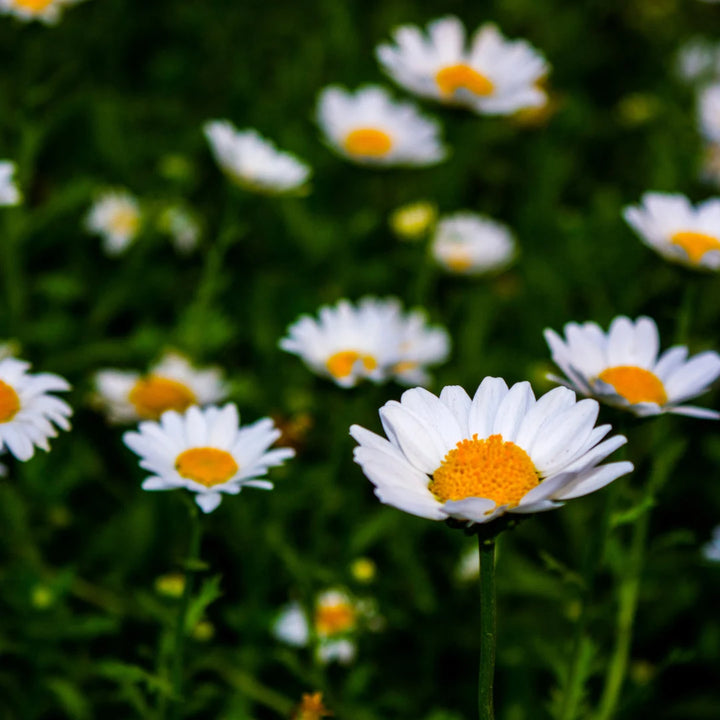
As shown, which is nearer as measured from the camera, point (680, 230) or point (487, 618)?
point (487, 618)

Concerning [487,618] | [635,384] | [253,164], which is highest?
[253,164]

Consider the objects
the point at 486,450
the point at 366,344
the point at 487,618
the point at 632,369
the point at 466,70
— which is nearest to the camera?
the point at 487,618

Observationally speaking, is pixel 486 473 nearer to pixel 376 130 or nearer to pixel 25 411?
pixel 25 411

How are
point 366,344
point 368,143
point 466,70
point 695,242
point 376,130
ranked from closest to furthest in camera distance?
point 695,242
point 366,344
point 466,70
point 368,143
point 376,130

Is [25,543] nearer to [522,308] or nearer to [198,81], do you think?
[522,308]

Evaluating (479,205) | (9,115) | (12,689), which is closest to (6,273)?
(9,115)

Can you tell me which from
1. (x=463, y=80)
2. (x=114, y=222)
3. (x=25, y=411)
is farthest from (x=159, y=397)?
(x=463, y=80)

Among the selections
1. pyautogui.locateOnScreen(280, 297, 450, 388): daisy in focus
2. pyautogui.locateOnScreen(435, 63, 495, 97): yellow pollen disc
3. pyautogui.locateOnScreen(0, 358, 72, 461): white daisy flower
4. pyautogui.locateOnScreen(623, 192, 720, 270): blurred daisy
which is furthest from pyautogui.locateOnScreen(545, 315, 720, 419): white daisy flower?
pyautogui.locateOnScreen(435, 63, 495, 97): yellow pollen disc

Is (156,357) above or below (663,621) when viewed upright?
above
